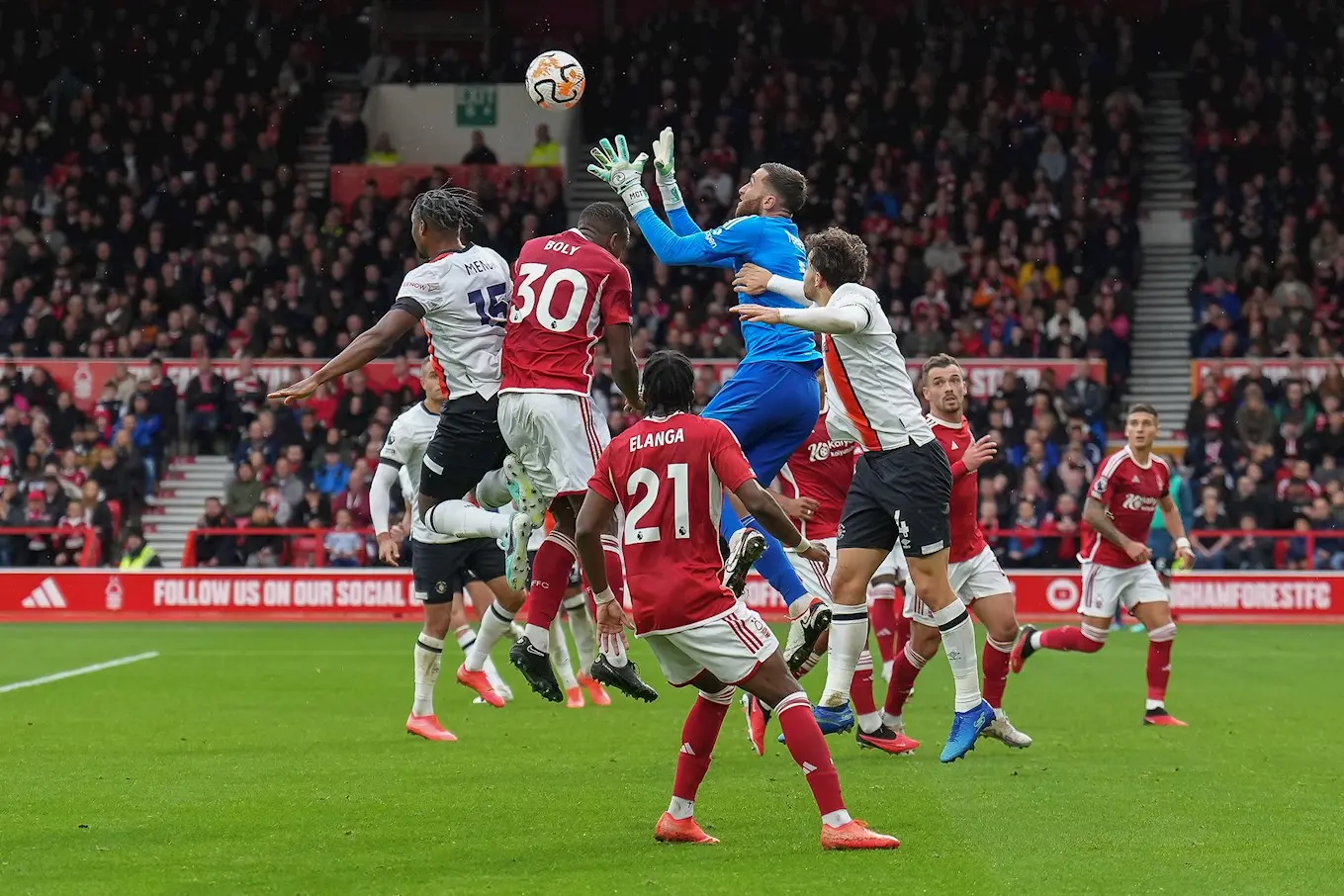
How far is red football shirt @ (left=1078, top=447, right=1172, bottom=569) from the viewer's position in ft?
41.1

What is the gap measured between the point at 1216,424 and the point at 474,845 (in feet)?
61.8

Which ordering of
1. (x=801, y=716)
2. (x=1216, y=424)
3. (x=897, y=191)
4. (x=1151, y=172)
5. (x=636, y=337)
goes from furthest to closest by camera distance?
(x=1151, y=172) → (x=897, y=191) → (x=636, y=337) → (x=1216, y=424) → (x=801, y=716)

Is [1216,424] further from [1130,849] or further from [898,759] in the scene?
[1130,849]

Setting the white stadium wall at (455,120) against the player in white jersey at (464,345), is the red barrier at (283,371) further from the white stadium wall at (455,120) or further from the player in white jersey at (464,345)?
the player in white jersey at (464,345)

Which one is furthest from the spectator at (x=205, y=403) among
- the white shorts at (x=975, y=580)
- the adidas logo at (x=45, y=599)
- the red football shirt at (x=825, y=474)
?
the white shorts at (x=975, y=580)

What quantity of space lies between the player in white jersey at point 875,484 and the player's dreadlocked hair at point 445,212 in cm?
174

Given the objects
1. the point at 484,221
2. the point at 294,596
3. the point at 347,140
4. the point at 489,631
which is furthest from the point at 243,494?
the point at 489,631

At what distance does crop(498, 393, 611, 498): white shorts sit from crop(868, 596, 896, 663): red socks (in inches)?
156

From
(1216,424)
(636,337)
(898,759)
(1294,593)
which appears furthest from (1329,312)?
(898,759)

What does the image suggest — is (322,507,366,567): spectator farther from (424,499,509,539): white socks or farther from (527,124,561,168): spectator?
(424,499,509,539): white socks

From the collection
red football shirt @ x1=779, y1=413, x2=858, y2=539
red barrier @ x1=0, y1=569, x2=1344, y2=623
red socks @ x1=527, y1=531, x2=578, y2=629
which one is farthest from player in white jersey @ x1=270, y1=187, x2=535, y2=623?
red barrier @ x1=0, y1=569, x2=1344, y2=623

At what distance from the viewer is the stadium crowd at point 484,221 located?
24109mm

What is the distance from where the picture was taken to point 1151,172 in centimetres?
3064

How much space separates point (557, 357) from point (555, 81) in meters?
2.07
